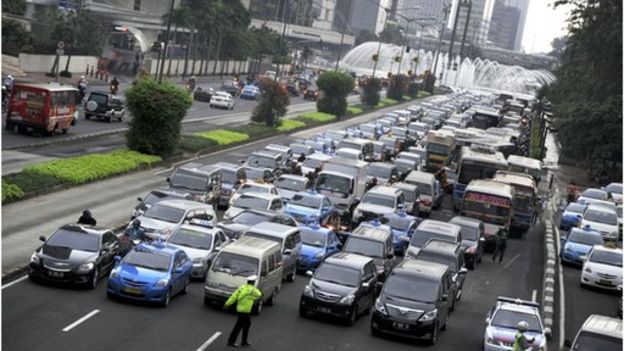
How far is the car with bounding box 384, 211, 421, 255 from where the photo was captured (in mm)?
38625

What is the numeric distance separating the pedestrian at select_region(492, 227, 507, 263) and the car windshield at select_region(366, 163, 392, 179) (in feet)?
35.6

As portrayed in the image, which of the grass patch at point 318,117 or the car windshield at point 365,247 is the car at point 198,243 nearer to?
the car windshield at point 365,247

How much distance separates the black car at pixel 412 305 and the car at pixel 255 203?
475 inches

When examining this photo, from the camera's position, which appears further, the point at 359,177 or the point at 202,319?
the point at 359,177

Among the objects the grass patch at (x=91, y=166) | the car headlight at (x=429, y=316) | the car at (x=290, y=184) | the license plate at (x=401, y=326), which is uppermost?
the car headlight at (x=429, y=316)

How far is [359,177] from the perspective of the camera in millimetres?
47812

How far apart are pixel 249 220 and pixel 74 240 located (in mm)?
9471

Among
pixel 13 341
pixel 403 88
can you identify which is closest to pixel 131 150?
pixel 13 341

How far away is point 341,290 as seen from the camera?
2628 cm

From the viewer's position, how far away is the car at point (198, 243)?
29.0 metres

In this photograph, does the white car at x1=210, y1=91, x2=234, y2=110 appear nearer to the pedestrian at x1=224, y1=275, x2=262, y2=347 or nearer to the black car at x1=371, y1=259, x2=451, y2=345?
the black car at x1=371, y1=259, x2=451, y2=345

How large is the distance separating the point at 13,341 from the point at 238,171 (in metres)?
25.2

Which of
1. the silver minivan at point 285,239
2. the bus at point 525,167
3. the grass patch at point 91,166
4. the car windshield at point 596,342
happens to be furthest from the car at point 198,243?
the bus at point 525,167

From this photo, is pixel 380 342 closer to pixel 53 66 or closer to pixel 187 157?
pixel 187 157
